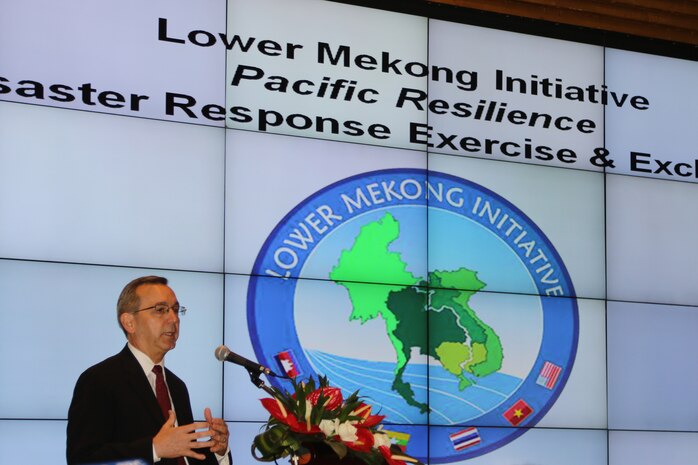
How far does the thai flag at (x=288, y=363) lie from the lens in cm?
645

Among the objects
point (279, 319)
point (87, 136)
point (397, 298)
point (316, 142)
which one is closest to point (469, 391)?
point (397, 298)

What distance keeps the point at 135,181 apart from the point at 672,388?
3.76m

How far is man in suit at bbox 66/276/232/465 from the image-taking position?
379 centimetres

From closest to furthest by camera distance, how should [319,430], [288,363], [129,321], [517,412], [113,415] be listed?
[319,430] → [113,415] → [129,321] → [288,363] → [517,412]

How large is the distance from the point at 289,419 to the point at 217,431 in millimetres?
686

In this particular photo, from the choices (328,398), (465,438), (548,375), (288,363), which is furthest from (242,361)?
(548,375)

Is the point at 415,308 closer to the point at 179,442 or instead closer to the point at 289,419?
the point at 179,442

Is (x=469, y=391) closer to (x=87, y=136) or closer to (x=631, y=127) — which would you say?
(x=631, y=127)

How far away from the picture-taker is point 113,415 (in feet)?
13.7

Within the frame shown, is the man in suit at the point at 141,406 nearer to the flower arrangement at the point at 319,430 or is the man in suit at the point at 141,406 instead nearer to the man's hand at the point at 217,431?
the man's hand at the point at 217,431

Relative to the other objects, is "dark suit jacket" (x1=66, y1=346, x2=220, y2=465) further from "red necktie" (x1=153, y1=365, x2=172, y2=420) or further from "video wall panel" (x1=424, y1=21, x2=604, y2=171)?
"video wall panel" (x1=424, y1=21, x2=604, y2=171)

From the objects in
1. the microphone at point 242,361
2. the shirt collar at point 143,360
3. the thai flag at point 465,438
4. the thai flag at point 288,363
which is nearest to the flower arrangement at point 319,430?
the microphone at point 242,361

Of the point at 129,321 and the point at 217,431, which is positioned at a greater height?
the point at 129,321

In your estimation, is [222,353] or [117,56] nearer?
[222,353]
